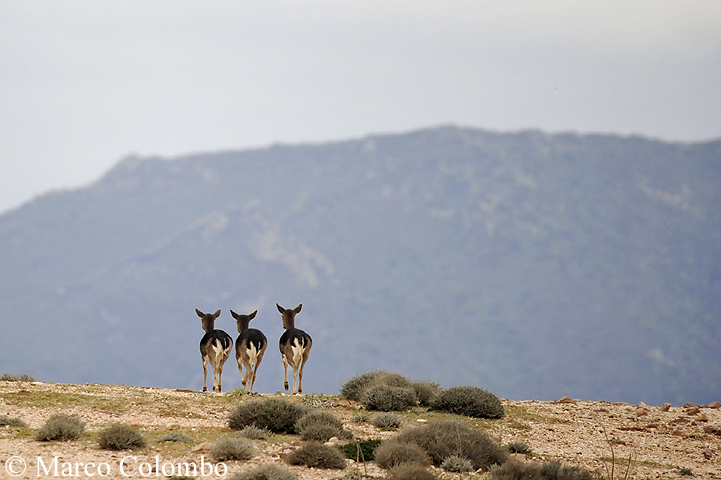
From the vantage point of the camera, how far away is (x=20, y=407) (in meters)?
19.4

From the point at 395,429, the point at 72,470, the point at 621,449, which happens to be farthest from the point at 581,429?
the point at 72,470

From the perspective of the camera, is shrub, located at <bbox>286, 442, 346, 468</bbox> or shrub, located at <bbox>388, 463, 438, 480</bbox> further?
shrub, located at <bbox>286, 442, 346, 468</bbox>

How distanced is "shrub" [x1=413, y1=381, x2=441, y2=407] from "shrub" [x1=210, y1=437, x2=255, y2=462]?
25.8 ft

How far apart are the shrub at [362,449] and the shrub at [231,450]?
1.89 m

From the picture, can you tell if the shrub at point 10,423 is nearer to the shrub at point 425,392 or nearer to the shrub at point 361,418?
the shrub at point 361,418

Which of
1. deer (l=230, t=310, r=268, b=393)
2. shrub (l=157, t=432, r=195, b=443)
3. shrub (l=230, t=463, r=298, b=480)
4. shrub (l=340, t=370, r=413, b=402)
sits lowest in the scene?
shrub (l=230, t=463, r=298, b=480)

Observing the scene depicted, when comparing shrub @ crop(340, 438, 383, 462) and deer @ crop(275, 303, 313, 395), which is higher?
deer @ crop(275, 303, 313, 395)

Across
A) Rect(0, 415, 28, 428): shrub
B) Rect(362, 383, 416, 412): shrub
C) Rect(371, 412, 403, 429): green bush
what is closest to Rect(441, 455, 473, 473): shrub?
Rect(371, 412, 403, 429): green bush

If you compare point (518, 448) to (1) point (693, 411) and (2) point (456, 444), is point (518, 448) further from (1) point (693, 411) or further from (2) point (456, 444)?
(1) point (693, 411)

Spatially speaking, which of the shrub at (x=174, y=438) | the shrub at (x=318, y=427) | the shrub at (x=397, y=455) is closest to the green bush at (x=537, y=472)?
the shrub at (x=397, y=455)

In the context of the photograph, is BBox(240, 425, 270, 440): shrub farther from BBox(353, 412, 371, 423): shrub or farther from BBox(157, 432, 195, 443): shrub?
BBox(353, 412, 371, 423): shrub

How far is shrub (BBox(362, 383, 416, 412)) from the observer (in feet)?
72.5

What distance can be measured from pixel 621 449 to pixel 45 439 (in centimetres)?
1238

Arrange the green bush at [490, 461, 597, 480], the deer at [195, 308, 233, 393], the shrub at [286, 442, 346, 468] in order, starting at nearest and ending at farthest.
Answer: the green bush at [490, 461, 597, 480]
the shrub at [286, 442, 346, 468]
the deer at [195, 308, 233, 393]
